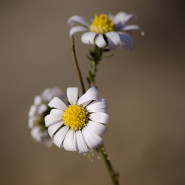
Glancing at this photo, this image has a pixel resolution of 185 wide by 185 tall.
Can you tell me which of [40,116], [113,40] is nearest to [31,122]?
[40,116]

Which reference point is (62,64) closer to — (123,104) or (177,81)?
(123,104)

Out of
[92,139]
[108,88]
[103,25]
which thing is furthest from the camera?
[108,88]

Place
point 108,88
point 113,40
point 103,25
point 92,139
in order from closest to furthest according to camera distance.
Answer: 1. point 92,139
2. point 113,40
3. point 103,25
4. point 108,88

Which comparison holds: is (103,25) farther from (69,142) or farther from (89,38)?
(69,142)

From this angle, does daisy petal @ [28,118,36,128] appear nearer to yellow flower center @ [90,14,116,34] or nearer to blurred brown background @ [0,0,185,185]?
yellow flower center @ [90,14,116,34]

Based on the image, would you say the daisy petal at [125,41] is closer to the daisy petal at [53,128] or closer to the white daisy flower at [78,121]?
the white daisy flower at [78,121]
